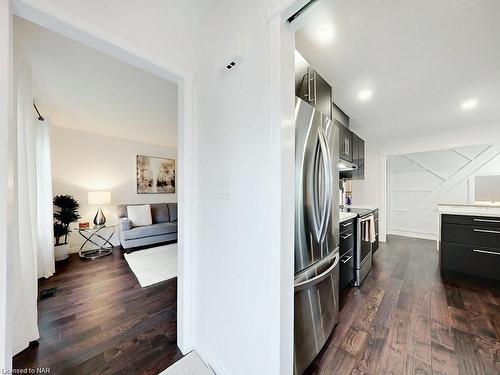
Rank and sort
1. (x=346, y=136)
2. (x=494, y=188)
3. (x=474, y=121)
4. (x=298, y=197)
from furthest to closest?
(x=474, y=121)
(x=494, y=188)
(x=346, y=136)
(x=298, y=197)

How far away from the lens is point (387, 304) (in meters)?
1.96

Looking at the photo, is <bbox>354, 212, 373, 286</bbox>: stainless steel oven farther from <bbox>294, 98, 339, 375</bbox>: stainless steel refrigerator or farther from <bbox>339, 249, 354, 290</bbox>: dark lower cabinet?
<bbox>294, 98, 339, 375</bbox>: stainless steel refrigerator

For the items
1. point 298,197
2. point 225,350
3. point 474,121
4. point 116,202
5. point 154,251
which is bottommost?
point 154,251

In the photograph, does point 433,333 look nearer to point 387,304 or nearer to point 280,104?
point 387,304

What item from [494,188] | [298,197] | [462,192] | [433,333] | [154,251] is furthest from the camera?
[462,192]

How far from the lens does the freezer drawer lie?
1.11 meters

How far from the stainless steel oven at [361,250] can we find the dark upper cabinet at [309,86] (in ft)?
4.82

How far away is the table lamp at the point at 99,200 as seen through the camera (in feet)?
11.8

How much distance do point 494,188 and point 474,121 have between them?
4.09ft

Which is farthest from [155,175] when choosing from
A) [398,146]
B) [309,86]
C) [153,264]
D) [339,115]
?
[398,146]

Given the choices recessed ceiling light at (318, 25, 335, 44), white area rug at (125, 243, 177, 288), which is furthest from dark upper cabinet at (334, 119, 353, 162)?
white area rug at (125, 243, 177, 288)

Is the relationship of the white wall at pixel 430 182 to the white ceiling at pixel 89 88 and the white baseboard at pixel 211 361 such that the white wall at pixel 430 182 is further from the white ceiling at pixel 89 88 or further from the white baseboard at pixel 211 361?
the white ceiling at pixel 89 88

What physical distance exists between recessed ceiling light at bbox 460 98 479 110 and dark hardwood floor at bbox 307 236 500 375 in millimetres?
2410

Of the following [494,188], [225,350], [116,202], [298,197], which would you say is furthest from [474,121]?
[116,202]
